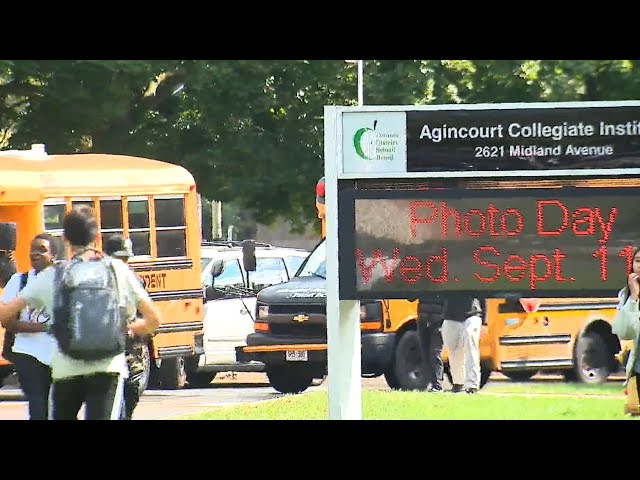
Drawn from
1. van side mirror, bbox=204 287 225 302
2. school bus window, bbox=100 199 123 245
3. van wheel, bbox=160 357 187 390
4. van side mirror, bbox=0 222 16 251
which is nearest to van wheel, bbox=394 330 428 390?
van side mirror, bbox=204 287 225 302

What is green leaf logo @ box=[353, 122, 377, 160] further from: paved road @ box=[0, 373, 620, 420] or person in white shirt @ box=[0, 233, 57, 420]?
person in white shirt @ box=[0, 233, 57, 420]

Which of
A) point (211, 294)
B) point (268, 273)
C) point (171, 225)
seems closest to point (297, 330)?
point (268, 273)

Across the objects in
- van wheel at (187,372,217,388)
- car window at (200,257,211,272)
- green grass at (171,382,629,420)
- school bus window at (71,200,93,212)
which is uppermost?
school bus window at (71,200,93,212)

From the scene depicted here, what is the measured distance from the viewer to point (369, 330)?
11.4 meters

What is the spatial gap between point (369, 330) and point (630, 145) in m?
2.61

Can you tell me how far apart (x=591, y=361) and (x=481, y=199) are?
67.8 inches

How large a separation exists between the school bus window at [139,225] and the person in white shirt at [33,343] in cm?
77

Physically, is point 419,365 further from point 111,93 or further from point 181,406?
point 111,93

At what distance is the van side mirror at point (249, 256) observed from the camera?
1187 centimetres

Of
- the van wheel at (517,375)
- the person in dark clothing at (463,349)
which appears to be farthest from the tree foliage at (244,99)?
the van wheel at (517,375)

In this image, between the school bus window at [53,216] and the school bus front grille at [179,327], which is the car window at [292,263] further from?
the school bus window at [53,216]

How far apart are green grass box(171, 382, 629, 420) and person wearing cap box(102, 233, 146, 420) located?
3.81 feet

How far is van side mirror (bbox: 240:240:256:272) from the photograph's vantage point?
11.9 metres
